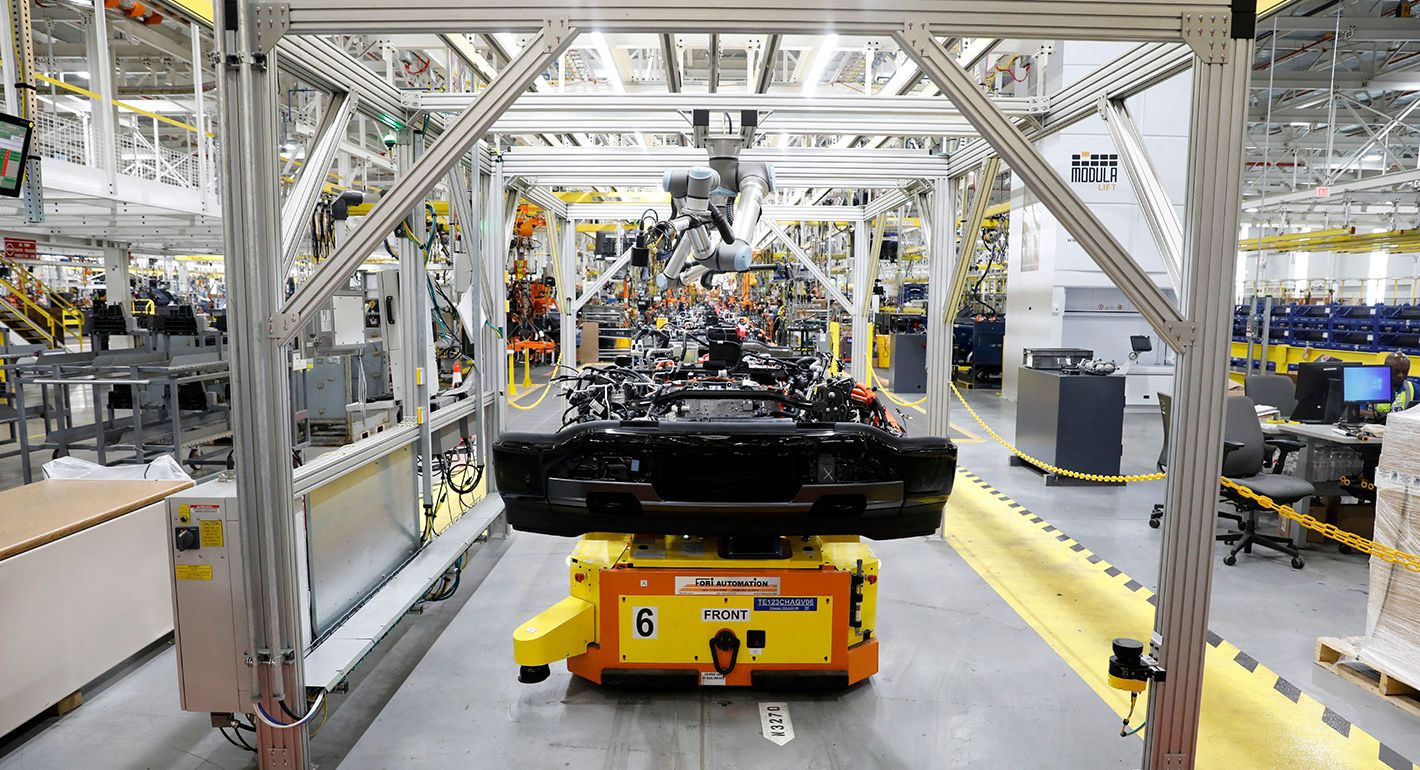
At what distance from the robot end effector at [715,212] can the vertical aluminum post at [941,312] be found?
1.31 meters

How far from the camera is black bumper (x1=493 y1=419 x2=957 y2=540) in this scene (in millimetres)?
2834

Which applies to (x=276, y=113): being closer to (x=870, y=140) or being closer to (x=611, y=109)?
(x=611, y=109)

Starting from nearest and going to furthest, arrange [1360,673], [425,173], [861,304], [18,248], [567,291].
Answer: [425,173], [1360,673], [861,304], [567,291], [18,248]

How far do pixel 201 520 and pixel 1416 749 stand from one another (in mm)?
4680

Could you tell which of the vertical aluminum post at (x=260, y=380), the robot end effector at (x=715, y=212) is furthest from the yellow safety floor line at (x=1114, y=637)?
the vertical aluminum post at (x=260, y=380)

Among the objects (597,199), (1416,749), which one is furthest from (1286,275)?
(1416,749)

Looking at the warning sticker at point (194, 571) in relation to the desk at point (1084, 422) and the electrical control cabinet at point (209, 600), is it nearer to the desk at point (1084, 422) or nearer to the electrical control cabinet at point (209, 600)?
the electrical control cabinet at point (209, 600)

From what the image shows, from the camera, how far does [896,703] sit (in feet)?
10.5

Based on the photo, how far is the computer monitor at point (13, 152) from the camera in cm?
311

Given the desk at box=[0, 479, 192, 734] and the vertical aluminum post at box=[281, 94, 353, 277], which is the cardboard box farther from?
the desk at box=[0, 479, 192, 734]

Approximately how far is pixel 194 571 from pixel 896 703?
2.78 meters

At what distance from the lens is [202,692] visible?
271cm

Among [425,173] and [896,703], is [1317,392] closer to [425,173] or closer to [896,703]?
[896,703]

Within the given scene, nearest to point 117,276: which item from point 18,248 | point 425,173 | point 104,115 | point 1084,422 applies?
point 18,248
